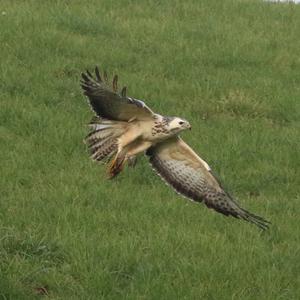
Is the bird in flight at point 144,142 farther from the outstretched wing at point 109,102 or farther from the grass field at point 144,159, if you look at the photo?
the grass field at point 144,159

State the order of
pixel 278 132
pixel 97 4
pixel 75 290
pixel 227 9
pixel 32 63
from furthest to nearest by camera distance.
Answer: pixel 227 9, pixel 97 4, pixel 32 63, pixel 278 132, pixel 75 290

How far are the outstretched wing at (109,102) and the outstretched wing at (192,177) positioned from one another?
38 cm

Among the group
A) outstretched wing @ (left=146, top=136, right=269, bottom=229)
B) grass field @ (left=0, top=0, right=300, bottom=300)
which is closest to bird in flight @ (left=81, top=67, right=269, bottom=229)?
outstretched wing @ (left=146, top=136, right=269, bottom=229)

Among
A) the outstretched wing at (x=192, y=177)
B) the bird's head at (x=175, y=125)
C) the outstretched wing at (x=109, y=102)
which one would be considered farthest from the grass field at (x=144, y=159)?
the bird's head at (x=175, y=125)

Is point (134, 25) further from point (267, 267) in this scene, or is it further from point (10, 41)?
point (267, 267)

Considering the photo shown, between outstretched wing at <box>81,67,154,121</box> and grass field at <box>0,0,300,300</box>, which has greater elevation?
outstretched wing at <box>81,67,154,121</box>

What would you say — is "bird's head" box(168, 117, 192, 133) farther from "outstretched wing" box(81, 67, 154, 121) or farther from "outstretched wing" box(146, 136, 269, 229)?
"outstretched wing" box(146, 136, 269, 229)

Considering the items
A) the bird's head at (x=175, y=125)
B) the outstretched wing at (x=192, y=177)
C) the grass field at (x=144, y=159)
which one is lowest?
the grass field at (x=144, y=159)

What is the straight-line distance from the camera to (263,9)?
53.8ft

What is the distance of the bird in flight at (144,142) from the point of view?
5.86 metres

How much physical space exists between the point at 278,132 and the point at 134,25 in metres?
4.07

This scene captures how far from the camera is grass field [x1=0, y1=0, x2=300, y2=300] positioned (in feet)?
23.9

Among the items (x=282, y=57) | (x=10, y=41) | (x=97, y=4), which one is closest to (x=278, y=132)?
(x=282, y=57)

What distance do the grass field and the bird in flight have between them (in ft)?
3.00
